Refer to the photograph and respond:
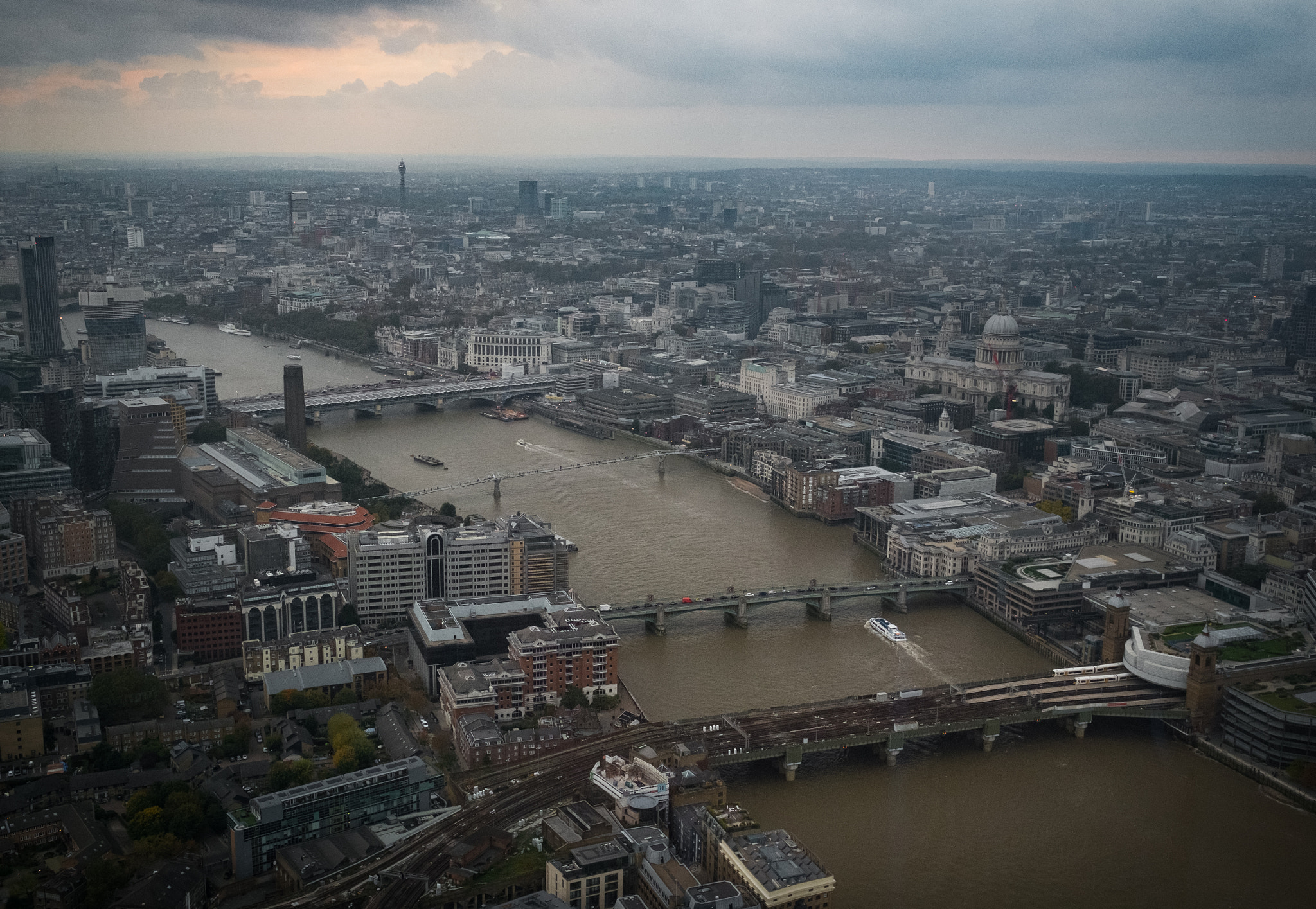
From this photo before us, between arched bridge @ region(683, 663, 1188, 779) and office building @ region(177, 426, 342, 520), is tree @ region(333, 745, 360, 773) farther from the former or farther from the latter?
office building @ region(177, 426, 342, 520)

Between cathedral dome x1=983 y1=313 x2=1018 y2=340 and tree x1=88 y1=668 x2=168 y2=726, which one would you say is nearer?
tree x1=88 y1=668 x2=168 y2=726

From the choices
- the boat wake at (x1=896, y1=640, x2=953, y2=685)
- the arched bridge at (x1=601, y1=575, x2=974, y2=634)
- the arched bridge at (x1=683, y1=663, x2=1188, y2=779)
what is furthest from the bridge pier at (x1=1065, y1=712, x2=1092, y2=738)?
the arched bridge at (x1=601, y1=575, x2=974, y2=634)

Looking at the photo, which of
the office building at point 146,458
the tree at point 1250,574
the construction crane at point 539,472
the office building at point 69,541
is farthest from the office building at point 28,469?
the tree at point 1250,574

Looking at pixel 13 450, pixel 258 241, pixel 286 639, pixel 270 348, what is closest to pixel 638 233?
pixel 258 241

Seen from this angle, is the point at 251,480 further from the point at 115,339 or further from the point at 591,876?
the point at 591,876

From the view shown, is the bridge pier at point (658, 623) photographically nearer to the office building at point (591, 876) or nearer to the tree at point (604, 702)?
the tree at point (604, 702)

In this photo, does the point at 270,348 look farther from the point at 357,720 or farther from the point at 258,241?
the point at 357,720
